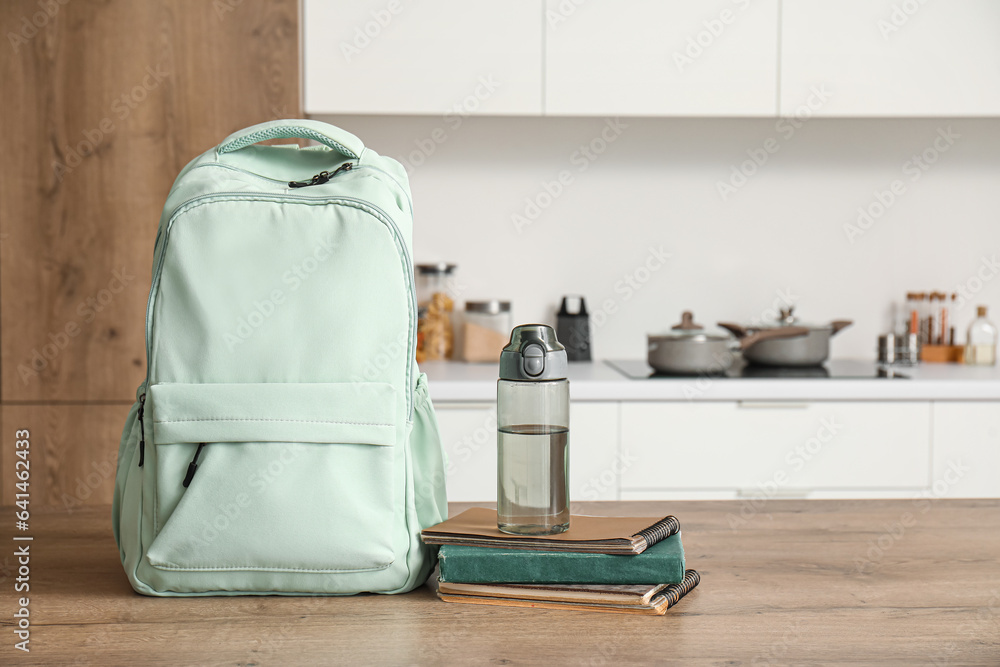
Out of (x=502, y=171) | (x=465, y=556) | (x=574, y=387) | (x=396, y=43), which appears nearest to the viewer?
(x=465, y=556)

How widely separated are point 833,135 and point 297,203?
7.32ft

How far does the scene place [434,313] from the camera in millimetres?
2455

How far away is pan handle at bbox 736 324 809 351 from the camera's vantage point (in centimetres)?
224

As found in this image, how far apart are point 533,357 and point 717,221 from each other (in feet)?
6.68

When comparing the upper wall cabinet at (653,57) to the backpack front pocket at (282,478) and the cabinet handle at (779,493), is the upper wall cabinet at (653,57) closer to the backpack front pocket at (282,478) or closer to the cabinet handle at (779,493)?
the cabinet handle at (779,493)

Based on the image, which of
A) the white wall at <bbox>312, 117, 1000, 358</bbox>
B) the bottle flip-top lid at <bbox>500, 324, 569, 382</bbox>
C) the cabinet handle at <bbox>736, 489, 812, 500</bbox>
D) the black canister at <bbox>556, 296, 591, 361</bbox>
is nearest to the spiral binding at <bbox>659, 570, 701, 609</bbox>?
the bottle flip-top lid at <bbox>500, 324, 569, 382</bbox>

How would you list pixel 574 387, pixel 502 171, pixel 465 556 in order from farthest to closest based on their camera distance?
pixel 502 171 → pixel 574 387 → pixel 465 556

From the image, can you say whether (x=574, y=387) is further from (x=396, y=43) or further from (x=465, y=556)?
(x=465, y=556)

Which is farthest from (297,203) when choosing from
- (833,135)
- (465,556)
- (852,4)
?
(833,135)

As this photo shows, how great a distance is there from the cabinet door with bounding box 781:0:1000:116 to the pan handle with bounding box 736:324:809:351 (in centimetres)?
55

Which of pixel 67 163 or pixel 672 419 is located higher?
pixel 67 163

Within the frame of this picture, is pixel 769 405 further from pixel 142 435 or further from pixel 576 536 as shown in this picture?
pixel 142 435

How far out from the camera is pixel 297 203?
0.72m

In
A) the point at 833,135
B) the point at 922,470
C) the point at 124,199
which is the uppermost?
the point at 833,135
